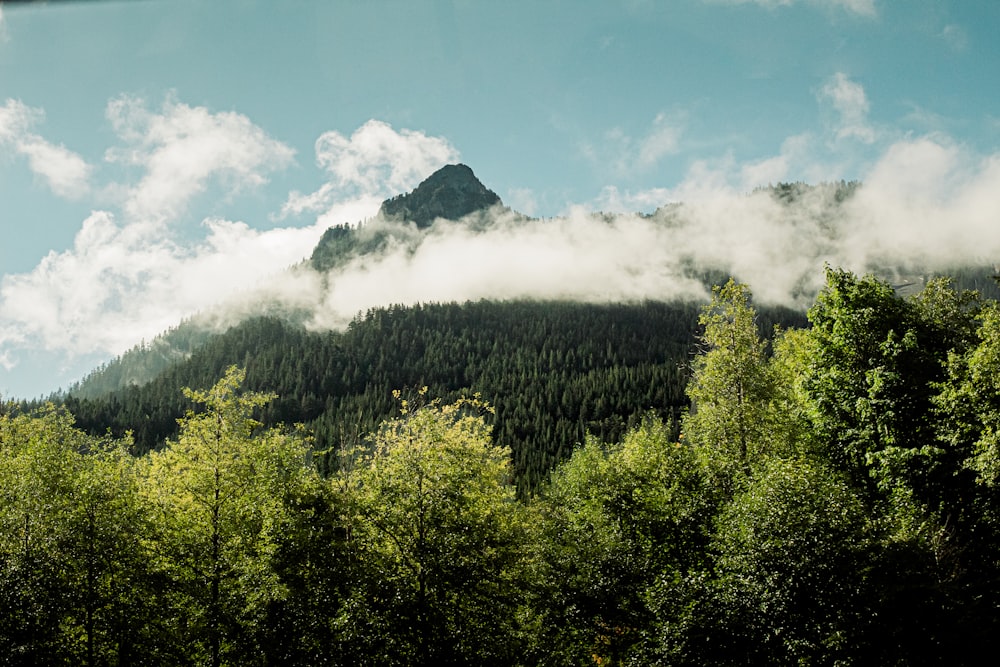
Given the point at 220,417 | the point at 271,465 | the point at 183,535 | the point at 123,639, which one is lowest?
→ the point at 123,639

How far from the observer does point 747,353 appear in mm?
28797

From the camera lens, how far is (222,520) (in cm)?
2439

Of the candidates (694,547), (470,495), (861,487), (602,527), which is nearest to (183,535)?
(470,495)

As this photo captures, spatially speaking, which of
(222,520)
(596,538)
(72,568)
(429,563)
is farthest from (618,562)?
(72,568)

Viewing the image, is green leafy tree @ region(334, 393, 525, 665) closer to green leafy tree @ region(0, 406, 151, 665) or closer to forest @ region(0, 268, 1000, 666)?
forest @ region(0, 268, 1000, 666)

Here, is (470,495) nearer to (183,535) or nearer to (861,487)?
(183,535)

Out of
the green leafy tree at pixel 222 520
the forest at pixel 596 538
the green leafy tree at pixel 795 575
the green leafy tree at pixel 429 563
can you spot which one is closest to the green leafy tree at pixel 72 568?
the forest at pixel 596 538

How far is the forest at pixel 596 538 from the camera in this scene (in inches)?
786

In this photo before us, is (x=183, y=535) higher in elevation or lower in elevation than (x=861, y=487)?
lower

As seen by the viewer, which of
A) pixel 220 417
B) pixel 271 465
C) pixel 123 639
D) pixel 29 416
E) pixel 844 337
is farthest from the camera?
pixel 29 416

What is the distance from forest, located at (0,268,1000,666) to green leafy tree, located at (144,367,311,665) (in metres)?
0.10

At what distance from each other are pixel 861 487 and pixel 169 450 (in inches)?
1307

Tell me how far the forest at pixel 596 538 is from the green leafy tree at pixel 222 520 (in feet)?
0.34

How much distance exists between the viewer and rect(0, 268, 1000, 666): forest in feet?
65.5
